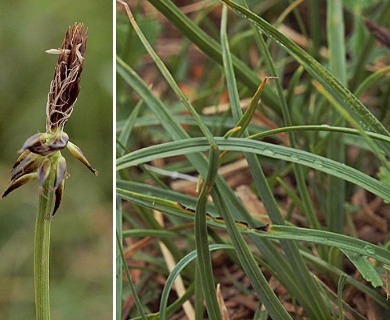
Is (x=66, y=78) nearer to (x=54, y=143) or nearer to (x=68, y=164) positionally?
(x=54, y=143)

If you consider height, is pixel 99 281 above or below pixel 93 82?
below

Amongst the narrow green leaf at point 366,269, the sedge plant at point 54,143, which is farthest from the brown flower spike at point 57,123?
the narrow green leaf at point 366,269

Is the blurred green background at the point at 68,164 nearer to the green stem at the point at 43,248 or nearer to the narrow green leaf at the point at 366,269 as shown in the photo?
the green stem at the point at 43,248

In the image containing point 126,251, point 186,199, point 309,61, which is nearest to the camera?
point 309,61

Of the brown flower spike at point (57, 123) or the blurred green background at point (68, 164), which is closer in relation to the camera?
the brown flower spike at point (57, 123)

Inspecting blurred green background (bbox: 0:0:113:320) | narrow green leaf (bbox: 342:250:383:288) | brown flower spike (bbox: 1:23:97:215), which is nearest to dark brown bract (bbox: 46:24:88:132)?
brown flower spike (bbox: 1:23:97:215)

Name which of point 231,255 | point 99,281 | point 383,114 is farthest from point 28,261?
point 383,114

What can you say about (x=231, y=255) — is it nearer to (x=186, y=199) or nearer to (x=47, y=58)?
(x=186, y=199)

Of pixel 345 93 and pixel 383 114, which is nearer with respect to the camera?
pixel 345 93
